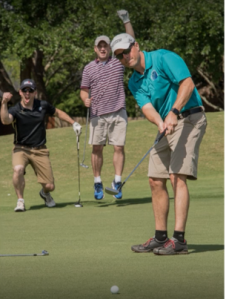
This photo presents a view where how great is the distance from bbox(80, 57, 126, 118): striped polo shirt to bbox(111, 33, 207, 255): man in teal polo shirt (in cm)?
463

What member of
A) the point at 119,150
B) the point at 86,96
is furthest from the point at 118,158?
the point at 86,96

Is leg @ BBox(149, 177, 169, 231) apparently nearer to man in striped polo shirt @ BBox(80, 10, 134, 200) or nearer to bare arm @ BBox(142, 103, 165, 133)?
bare arm @ BBox(142, 103, 165, 133)

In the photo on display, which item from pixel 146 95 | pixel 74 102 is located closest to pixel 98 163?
pixel 146 95

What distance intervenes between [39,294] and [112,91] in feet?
22.6

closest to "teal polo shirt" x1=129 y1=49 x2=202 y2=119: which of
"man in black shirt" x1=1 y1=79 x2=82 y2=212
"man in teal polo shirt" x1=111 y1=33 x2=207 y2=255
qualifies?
"man in teal polo shirt" x1=111 y1=33 x2=207 y2=255

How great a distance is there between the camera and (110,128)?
37.5 feet

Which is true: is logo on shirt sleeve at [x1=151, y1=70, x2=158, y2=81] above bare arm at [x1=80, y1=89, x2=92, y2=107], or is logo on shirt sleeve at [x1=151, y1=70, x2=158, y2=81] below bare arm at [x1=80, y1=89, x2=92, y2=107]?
above

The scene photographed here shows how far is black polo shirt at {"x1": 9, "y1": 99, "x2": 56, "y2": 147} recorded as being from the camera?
11.0 meters

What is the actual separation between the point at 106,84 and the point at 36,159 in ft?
5.15

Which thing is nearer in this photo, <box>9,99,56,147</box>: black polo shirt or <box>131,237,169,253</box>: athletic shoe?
<box>131,237,169,253</box>: athletic shoe

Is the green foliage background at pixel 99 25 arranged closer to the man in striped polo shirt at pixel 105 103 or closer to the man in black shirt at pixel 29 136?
the man in striped polo shirt at pixel 105 103

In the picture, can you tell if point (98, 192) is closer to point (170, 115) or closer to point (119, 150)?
point (119, 150)

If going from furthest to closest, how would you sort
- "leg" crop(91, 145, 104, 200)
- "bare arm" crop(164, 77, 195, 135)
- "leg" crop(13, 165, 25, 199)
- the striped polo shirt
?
"leg" crop(91, 145, 104, 200) → the striped polo shirt → "leg" crop(13, 165, 25, 199) → "bare arm" crop(164, 77, 195, 135)

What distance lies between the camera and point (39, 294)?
4.58 meters
